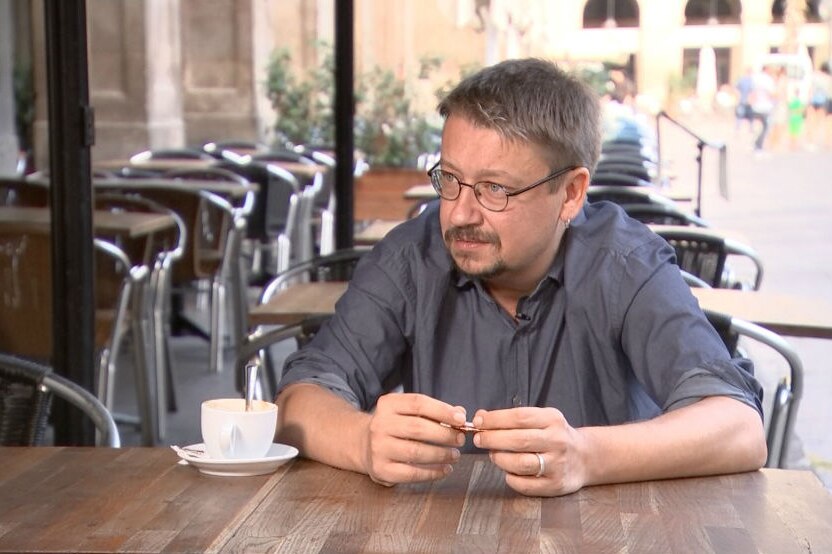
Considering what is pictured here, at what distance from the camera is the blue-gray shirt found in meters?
2.16

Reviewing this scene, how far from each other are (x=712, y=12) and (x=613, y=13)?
589 millimetres

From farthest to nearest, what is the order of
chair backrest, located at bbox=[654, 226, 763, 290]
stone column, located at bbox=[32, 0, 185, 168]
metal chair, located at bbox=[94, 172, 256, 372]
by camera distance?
1. stone column, located at bbox=[32, 0, 185, 168]
2. metal chair, located at bbox=[94, 172, 256, 372]
3. chair backrest, located at bbox=[654, 226, 763, 290]

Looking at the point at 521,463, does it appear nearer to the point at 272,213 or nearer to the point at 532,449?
the point at 532,449

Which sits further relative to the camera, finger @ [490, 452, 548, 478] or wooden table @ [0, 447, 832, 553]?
finger @ [490, 452, 548, 478]

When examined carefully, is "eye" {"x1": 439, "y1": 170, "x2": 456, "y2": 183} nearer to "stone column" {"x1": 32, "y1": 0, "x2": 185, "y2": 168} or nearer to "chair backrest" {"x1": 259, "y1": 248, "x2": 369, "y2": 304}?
"chair backrest" {"x1": 259, "y1": 248, "x2": 369, "y2": 304}

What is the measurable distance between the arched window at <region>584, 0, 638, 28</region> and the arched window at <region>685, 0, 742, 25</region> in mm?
362

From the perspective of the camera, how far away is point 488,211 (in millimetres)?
2078

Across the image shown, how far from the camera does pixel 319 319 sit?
2678 mm

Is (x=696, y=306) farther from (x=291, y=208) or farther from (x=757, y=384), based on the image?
(x=291, y=208)

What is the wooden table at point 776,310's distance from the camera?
3.21 meters

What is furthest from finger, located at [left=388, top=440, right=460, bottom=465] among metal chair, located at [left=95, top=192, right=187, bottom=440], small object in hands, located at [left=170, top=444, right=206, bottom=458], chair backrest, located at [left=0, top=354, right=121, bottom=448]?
metal chair, located at [left=95, top=192, right=187, bottom=440]

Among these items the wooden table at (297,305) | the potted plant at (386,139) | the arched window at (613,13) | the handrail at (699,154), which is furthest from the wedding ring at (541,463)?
the arched window at (613,13)

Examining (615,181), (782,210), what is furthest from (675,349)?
(782,210)

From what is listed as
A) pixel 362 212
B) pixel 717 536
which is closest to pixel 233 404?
pixel 717 536
